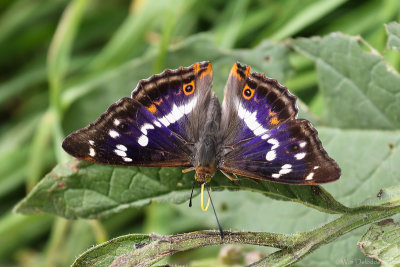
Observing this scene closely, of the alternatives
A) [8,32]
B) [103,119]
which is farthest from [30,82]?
[103,119]

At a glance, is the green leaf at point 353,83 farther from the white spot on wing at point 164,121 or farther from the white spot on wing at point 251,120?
the white spot on wing at point 164,121

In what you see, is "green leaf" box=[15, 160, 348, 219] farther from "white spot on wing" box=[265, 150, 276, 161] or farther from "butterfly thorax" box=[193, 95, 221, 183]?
"white spot on wing" box=[265, 150, 276, 161]

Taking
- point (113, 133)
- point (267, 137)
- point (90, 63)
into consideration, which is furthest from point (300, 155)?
point (90, 63)

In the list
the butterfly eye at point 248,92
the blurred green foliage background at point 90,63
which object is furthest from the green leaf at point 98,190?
the blurred green foliage background at point 90,63

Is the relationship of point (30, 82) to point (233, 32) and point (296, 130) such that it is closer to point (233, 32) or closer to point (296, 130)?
point (233, 32)

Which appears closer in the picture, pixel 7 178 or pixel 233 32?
pixel 233 32
